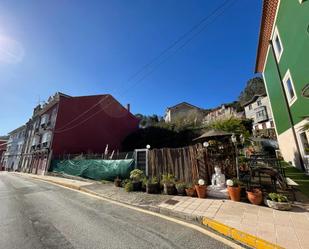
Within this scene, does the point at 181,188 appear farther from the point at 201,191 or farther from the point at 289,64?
the point at 289,64

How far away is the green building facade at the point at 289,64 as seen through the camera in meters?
7.42

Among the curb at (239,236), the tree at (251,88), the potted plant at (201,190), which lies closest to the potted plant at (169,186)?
the potted plant at (201,190)

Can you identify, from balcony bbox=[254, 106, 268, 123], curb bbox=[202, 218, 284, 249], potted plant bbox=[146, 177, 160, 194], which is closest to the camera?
curb bbox=[202, 218, 284, 249]

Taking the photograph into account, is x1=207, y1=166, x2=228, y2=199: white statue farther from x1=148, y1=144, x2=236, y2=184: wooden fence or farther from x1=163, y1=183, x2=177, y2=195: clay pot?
x1=163, y1=183, x2=177, y2=195: clay pot

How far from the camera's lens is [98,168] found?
12031 mm

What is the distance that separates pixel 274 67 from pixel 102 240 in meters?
14.2

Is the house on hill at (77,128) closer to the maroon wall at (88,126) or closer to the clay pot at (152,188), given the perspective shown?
the maroon wall at (88,126)

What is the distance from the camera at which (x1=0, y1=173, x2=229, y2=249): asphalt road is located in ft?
10.6

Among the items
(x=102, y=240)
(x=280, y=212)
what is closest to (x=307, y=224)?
(x=280, y=212)

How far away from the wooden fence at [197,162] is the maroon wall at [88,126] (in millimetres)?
14461

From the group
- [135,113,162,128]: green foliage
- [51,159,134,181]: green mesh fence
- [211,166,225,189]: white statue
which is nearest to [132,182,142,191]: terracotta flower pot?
[51,159,134,181]: green mesh fence

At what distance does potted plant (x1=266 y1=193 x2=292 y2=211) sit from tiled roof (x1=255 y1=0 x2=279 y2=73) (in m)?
10.8

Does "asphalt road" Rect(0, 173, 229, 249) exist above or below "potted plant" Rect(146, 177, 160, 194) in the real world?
below

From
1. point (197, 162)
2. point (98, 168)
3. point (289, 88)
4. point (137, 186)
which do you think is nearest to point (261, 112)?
point (289, 88)
